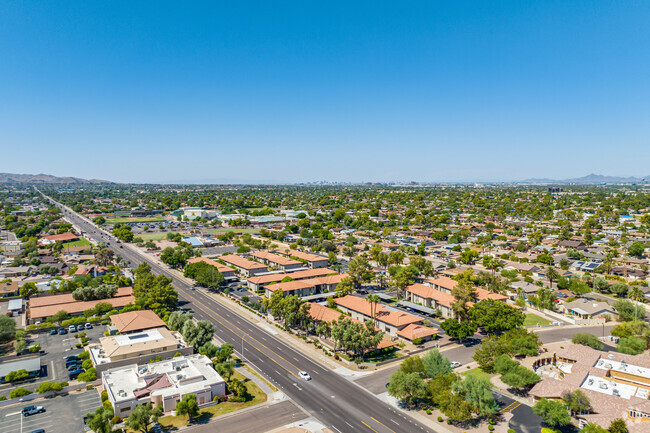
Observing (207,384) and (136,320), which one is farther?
(136,320)

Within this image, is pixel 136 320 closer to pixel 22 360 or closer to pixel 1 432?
pixel 22 360

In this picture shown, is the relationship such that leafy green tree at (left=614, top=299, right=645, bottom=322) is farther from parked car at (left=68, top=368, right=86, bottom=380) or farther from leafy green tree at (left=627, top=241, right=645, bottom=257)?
parked car at (left=68, top=368, right=86, bottom=380)

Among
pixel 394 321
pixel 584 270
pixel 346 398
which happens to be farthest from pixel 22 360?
pixel 584 270

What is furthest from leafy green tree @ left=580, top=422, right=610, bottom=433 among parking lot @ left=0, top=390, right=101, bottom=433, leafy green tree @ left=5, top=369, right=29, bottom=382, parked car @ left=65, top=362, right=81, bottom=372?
leafy green tree @ left=5, top=369, right=29, bottom=382

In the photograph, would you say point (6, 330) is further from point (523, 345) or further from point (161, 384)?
point (523, 345)

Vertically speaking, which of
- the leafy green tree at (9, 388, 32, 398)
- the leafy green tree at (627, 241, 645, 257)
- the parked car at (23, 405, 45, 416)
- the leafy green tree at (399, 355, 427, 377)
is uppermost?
the leafy green tree at (627, 241, 645, 257)

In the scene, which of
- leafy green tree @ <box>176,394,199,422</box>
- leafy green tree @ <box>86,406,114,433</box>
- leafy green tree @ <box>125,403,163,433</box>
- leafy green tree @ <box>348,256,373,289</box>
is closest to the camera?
leafy green tree @ <box>86,406,114,433</box>

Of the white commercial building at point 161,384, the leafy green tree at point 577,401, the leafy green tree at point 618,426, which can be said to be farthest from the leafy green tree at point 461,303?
the white commercial building at point 161,384
